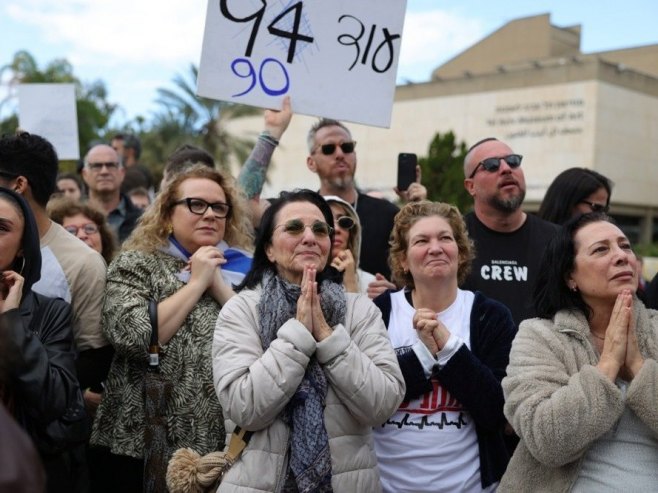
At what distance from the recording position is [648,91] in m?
53.3

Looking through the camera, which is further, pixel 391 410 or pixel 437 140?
pixel 437 140

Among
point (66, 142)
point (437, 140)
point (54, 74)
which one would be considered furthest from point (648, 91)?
point (66, 142)

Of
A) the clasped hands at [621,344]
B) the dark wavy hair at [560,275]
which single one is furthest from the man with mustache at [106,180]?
the clasped hands at [621,344]

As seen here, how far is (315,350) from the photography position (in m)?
3.48

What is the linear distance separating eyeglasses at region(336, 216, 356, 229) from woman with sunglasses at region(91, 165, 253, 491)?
59 centimetres

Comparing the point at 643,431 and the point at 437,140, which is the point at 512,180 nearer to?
the point at 643,431

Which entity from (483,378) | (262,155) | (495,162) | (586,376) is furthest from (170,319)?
(495,162)

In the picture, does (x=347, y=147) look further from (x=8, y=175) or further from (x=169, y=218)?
(x=8, y=175)

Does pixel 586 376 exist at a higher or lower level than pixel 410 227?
lower

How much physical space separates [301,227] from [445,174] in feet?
87.1

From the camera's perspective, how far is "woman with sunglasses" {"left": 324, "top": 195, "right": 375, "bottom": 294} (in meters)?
4.59

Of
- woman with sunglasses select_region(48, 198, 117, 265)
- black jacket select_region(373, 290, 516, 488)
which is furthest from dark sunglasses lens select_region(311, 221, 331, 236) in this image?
woman with sunglasses select_region(48, 198, 117, 265)

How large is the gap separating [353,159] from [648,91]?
51500 mm

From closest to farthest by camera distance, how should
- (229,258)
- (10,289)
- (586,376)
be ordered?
(586,376) → (10,289) → (229,258)
